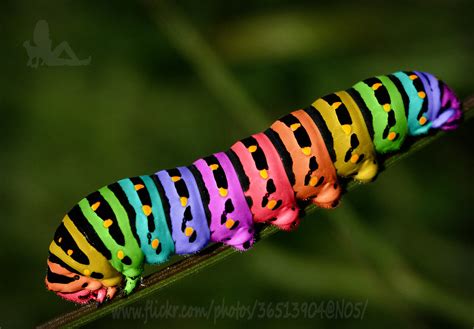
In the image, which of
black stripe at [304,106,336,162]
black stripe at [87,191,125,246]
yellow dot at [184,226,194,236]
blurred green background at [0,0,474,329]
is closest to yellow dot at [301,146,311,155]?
black stripe at [304,106,336,162]

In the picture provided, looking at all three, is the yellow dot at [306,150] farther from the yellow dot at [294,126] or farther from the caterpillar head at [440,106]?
the caterpillar head at [440,106]

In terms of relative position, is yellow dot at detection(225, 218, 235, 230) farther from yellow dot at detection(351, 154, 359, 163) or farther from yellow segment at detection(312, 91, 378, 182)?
yellow dot at detection(351, 154, 359, 163)

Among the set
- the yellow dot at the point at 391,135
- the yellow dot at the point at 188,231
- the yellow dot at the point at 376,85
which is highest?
the yellow dot at the point at 376,85

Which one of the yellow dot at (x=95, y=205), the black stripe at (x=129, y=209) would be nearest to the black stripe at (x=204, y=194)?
the black stripe at (x=129, y=209)

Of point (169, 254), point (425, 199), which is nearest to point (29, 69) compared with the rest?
point (169, 254)

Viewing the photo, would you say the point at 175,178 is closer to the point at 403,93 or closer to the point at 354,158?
the point at 354,158

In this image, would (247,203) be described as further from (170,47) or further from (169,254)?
(170,47)
